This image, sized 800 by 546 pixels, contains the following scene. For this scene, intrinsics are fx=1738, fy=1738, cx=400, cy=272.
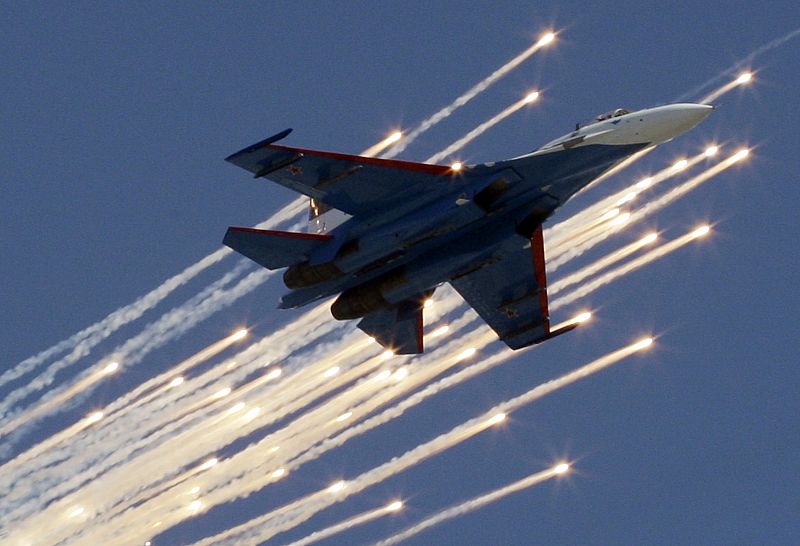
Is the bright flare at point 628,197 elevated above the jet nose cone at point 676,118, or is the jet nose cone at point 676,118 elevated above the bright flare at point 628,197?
the bright flare at point 628,197

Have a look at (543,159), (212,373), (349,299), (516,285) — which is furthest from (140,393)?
(543,159)

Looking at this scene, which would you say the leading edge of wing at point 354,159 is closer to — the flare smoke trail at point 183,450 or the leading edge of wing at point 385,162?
the leading edge of wing at point 385,162

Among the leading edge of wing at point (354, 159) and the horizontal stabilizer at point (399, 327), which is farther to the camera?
the horizontal stabilizer at point (399, 327)

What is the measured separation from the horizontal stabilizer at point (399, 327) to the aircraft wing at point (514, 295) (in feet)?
6.03

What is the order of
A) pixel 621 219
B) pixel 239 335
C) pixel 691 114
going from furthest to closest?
1. pixel 239 335
2. pixel 621 219
3. pixel 691 114

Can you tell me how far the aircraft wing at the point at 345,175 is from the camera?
56250mm

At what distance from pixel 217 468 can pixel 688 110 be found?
904 inches

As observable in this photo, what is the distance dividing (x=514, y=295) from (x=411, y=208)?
23.8ft

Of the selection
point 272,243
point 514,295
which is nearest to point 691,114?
point 514,295

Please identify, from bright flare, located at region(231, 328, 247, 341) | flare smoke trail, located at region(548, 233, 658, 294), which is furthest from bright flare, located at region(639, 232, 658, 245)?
bright flare, located at region(231, 328, 247, 341)

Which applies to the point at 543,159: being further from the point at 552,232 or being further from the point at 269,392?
the point at 269,392

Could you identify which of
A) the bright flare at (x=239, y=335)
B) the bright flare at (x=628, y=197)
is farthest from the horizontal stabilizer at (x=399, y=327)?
the bright flare at (x=628, y=197)

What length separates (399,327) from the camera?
204 feet

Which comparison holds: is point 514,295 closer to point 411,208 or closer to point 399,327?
point 399,327
